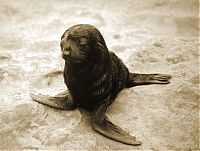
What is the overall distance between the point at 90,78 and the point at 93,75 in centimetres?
4

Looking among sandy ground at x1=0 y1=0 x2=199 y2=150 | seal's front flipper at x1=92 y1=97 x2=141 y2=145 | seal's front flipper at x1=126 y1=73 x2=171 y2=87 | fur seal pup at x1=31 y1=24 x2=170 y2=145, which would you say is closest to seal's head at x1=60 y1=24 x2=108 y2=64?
fur seal pup at x1=31 y1=24 x2=170 y2=145

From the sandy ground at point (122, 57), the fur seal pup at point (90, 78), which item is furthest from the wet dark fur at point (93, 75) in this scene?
the sandy ground at point (122, 57)

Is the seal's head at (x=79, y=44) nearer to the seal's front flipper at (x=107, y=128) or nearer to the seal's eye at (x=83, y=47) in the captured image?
the seal's eye at (x=83, y=47)

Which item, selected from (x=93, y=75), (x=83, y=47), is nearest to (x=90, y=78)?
(x=93, y=75)

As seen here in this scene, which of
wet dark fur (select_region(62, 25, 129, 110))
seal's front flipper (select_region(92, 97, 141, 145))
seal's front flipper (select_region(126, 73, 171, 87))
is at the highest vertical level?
wet dark fur (select_region(62, 25, 129, 110))

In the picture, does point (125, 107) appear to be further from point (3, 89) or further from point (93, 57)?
point (3, 89)

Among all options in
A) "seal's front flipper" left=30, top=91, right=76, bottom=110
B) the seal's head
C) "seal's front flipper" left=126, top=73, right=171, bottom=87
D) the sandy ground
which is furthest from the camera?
"seal's front flipper" left=126, top=73, right=171, bottom=87

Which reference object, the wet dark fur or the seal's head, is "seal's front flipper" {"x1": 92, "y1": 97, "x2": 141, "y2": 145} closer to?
the wet dark fur

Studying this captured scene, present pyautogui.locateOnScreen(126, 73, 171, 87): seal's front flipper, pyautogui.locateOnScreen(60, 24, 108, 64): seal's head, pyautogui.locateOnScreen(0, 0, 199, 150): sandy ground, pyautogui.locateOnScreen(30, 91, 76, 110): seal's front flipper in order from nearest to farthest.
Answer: pyautogui.locateOnScreen(60, 24, 108, 64): seal's head, pyautogui.locateOnScreen(0, 0, 199, 150): sandy ground, pyautogui.locateOnScreen(30, 91, 76, 110): seal's front flipper, pyautogui.locateOnScreen(126, 73, 171, 87): seal's front flipper

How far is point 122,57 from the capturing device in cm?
422

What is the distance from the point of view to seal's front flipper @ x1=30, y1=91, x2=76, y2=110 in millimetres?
3252

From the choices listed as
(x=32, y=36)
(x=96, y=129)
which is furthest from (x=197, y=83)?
(x=32, y=36)

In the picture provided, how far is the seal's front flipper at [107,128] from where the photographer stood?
9.51 ft

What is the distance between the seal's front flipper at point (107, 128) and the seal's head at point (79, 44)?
1.56 ft
